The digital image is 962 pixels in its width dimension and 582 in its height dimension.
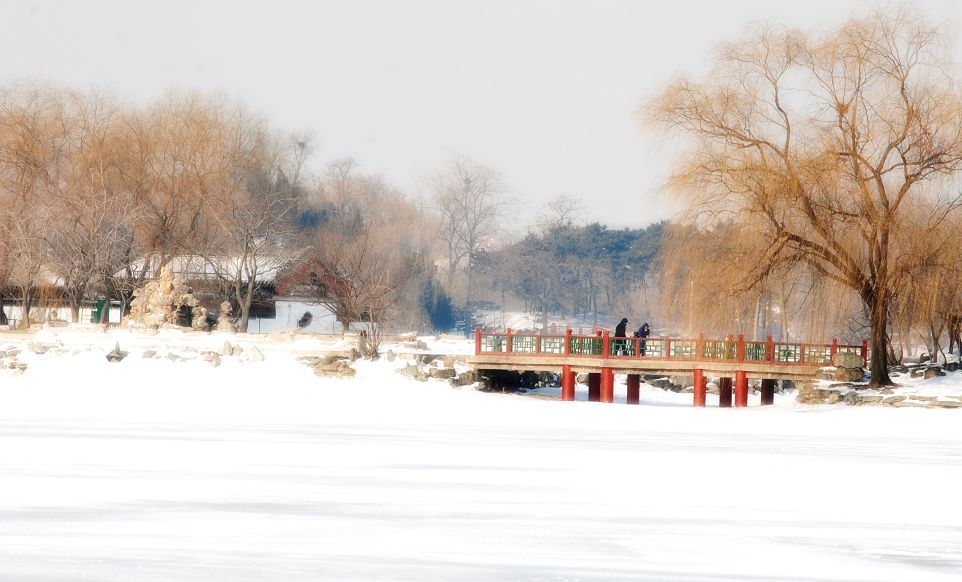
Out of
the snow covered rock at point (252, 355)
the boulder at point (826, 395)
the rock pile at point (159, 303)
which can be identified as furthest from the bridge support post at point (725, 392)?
the rock pile at point (159, 303)

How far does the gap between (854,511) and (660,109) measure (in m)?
15.9

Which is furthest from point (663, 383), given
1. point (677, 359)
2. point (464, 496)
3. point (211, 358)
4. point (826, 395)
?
point (464, 496)

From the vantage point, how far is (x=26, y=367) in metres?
26.5

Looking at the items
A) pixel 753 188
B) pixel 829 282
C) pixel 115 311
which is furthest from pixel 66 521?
pixel 115 311

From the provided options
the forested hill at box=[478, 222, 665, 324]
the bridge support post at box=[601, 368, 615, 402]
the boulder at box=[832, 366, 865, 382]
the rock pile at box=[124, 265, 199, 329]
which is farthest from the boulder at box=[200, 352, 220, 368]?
the forested hill at box=[478, 222, 665, 324]

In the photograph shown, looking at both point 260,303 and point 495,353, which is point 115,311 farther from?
point 495,353

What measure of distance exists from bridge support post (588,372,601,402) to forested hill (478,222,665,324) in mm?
35479

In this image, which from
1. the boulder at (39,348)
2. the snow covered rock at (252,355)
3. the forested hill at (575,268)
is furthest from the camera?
the forested hill at (575,268)

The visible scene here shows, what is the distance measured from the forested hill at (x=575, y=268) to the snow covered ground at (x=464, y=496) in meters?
45.7

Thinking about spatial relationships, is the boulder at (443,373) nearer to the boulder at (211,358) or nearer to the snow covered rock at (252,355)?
the snow covered rock at (252,355)

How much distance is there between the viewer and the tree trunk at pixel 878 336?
862 inches

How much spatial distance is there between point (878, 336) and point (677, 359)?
4194 mm

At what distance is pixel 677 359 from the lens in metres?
24.2

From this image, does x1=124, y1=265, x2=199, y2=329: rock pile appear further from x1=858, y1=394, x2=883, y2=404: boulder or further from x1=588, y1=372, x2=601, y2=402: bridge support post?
x1=858, y1=394, x2=883, y2=404: boulder
